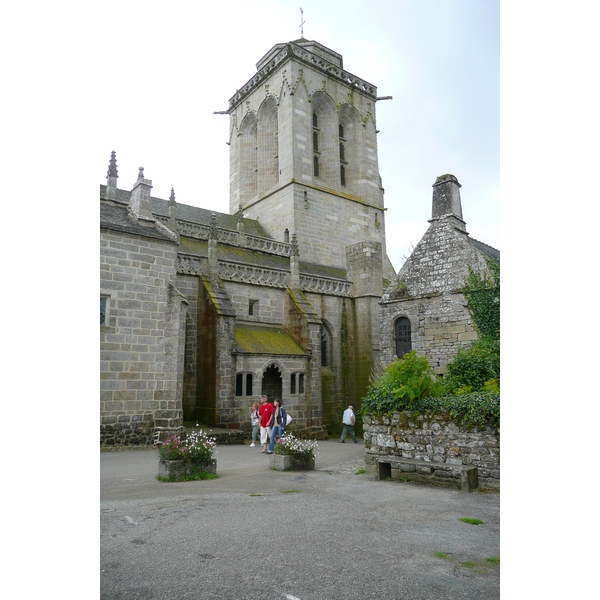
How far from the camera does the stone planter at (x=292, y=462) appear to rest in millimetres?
9445

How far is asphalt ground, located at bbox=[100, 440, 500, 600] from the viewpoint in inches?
135

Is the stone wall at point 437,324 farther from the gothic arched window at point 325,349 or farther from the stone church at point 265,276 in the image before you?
the gothic arched window at point 325,349

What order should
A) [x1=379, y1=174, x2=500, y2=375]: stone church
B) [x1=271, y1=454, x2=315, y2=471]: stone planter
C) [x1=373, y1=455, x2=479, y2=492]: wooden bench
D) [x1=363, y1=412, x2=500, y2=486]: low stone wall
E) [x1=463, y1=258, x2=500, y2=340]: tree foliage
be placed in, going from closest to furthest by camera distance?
[x1=373, y1=455, x2=479, y2=492]: wooden bench, [x1=363, y1=412, x2=500, y2=486]: low stone wall, [x1=271, y1=454, x2=315, y2=471]: stone planter, [x1=463, y1=258, x2=500, y2=340]: tree foliage, [x1=379, y1=174, x2=500, y2=375]: stone church

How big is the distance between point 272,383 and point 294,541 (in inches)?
570

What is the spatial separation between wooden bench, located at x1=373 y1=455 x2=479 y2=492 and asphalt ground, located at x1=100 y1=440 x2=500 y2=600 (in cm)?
28

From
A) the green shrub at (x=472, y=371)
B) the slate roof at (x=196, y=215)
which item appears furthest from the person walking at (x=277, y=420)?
the slate roof at (x=196, y=215)

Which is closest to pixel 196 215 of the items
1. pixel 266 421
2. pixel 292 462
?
pixel 266 421

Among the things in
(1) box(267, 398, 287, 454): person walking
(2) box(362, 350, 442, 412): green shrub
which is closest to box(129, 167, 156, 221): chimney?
(1) box(267, 398, 287, 454): person walking

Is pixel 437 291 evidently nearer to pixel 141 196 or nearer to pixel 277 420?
pixel 277 420

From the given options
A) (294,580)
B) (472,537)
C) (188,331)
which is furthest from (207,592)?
(188,331)

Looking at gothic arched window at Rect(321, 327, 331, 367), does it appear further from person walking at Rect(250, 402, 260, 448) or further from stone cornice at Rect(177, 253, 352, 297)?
person walking at Rect(250, 402, 260, 448)

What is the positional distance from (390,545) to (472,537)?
1055 mm

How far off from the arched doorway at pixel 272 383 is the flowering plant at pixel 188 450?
32.8 feet

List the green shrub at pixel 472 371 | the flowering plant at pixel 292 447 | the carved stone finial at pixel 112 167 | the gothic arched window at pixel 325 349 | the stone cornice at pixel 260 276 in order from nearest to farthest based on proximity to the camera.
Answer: the green shrub at pixel 472 371
the flowering plant at pixel 292 447
the stone cornice at pixel 260 276
the carved stone finial at pixel 112 167
the gothic arched window at pixel 325 349
